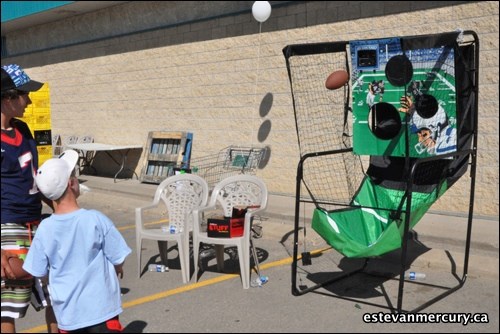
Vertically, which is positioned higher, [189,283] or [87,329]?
[87,329]

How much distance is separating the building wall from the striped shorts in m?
6.17

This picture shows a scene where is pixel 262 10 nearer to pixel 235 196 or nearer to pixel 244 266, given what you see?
pixel 235 196

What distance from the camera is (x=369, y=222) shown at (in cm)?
544

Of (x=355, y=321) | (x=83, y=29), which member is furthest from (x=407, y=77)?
(x=83, y=29)

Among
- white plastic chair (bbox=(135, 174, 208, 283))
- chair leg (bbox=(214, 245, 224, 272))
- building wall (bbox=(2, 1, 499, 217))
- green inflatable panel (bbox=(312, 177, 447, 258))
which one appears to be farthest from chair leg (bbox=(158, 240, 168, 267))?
building wall (bbox=(2, 1, 499, 217))

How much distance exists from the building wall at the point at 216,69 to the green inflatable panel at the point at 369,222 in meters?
2.71

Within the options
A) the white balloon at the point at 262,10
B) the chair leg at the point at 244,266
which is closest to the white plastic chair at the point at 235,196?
the chair leg at the point at 244,266

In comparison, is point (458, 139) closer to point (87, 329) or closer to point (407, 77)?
point (407, 77)

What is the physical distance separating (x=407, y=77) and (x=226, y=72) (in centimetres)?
636

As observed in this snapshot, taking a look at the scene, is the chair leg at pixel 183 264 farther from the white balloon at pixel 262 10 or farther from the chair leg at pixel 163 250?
the white balloon at pixel 262 10

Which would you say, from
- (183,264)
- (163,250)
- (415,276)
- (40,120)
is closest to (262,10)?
(163,250)

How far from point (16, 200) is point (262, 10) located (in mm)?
6697

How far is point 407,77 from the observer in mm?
4980

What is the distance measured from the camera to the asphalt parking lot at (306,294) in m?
4.48
